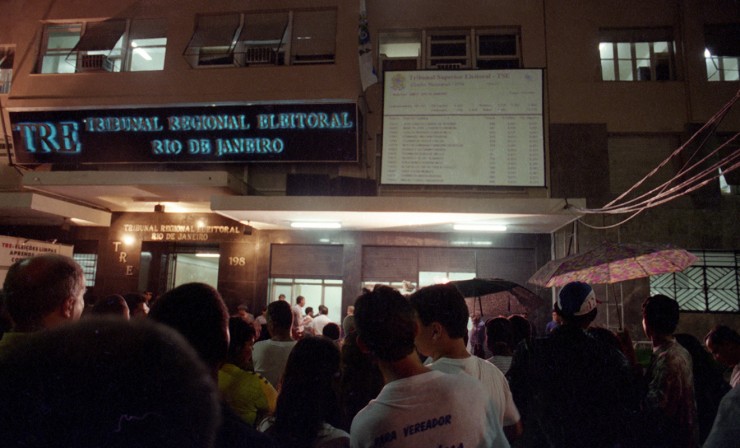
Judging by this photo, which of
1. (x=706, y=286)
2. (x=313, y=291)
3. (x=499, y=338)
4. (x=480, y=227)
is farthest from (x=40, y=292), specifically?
(x=706, y=286)

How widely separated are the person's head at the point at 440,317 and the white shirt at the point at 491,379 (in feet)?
0.36

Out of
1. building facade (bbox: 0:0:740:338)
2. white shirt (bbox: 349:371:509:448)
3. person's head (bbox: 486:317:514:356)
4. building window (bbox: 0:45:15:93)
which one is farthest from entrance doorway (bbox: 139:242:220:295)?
white shirt (bbox: 349:371:509:448)

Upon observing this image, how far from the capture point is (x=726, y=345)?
4.50 meters

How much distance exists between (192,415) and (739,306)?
1421 centimetres

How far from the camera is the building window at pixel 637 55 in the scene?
1300cm

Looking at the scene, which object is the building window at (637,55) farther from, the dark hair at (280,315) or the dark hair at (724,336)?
the dark hair at (280,315)

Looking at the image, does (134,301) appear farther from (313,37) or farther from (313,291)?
(313,37)

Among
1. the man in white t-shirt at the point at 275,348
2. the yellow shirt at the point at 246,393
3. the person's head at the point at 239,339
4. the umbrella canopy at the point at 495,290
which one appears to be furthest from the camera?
the umbrella canopy at the point at 495,290

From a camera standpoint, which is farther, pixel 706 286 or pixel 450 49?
pixel 450 49

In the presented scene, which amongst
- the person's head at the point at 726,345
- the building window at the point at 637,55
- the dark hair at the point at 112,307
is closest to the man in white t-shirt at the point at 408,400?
the dark hair at the point at 112,307

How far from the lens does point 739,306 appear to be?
1144 cm

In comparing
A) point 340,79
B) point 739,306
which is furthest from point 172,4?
point 739,306

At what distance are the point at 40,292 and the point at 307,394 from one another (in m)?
1.46

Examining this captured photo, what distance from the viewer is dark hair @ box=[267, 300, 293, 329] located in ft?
16.5
